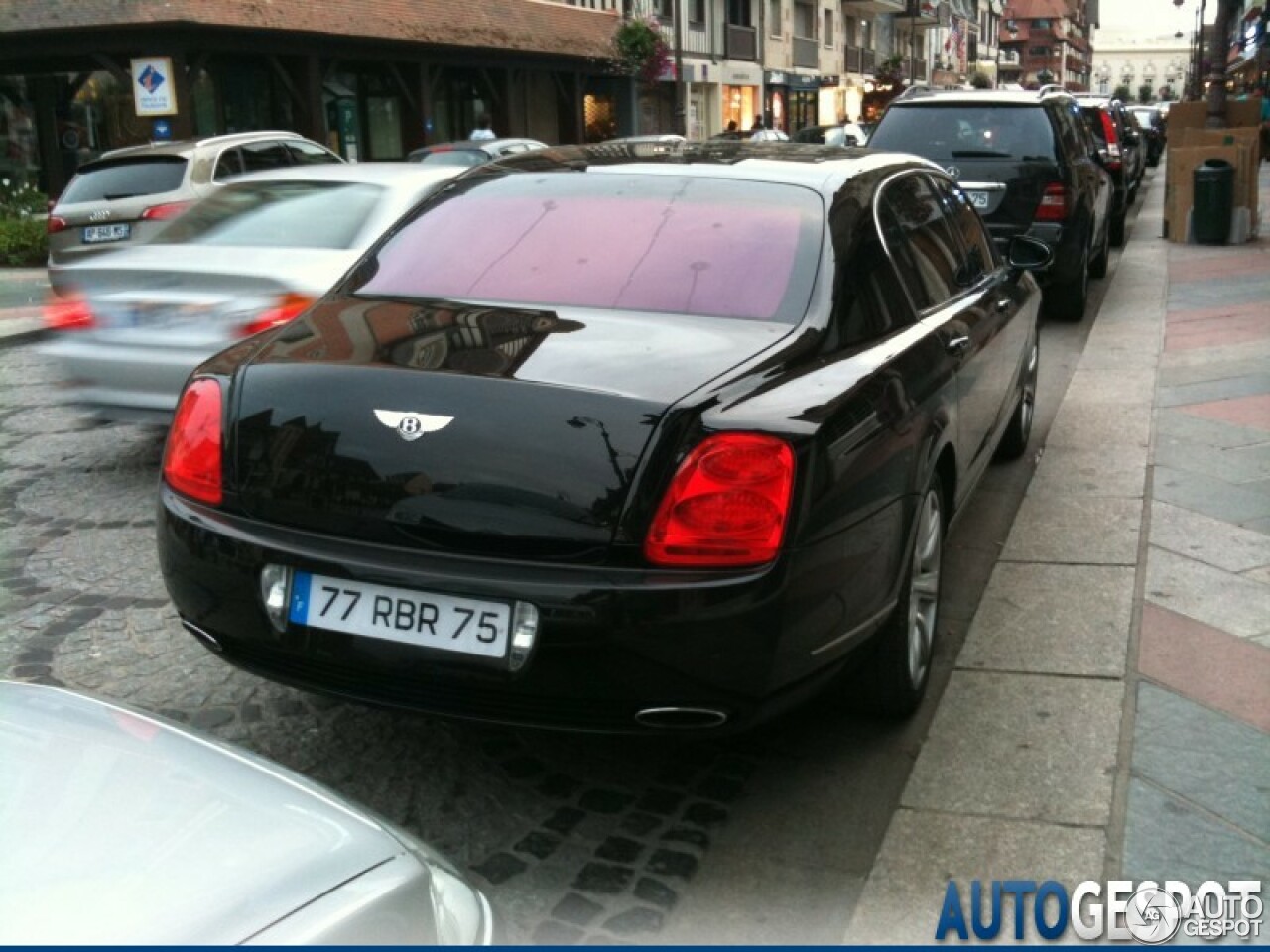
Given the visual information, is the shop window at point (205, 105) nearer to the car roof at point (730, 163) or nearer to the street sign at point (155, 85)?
the street sign at point (155, 85)

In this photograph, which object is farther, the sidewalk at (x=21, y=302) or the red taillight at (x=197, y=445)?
the sidewalk at (x=21, y=302)

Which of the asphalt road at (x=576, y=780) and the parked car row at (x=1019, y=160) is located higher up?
the parked car row at (x=1019, y=160)

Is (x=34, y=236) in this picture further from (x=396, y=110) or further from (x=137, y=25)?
(x=396, y=110)

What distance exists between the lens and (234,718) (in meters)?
3.63

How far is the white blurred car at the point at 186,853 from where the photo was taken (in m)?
1.54

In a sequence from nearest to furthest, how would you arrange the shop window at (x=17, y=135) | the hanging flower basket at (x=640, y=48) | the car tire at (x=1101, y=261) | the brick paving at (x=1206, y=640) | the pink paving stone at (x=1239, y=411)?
the brick paving at (x=1206, y=640), the pink paving stone at (x=1239, y=411), the car tire at (x=1101, y=261), the shop window at (x=17, y=135), the hanging flower basket at (x=640, y=48)

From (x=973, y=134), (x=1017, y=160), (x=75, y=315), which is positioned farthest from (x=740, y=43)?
(x=75, y=315)

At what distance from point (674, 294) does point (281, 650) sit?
1.36 meters

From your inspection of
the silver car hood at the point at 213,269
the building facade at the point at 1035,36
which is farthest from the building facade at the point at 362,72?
the building facade at the point at 1035,36

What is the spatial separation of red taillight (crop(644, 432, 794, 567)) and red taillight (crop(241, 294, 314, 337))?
329 cm

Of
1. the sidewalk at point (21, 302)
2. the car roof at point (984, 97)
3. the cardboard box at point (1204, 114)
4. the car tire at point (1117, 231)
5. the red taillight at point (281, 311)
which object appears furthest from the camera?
the cardboard box at point (1204, 114)

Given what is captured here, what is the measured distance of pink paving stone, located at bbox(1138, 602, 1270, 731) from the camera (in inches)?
145

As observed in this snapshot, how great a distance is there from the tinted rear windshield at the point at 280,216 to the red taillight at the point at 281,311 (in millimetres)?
570

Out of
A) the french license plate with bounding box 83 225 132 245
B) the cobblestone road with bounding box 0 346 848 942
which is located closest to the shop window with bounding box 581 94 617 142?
the french license plate with bounding box 83 225 132 245
